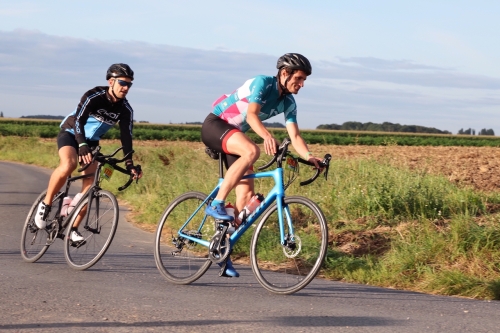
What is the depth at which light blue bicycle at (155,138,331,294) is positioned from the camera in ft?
21.9

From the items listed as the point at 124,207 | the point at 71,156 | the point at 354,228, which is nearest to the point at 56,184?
the point at 71,156

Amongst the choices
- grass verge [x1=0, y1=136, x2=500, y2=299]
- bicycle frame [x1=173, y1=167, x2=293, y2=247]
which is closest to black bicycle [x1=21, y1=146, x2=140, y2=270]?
bicycle frame [x1=173, y1=167, x2=293, y2=247]

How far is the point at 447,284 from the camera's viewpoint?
24.6 ft

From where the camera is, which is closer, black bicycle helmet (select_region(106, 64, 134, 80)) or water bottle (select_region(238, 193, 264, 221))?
water bottle (select_region(238, 193, 264, 221))

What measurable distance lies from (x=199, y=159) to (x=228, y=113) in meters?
14.1

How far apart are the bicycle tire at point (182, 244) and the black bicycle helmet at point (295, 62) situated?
4.87 ft

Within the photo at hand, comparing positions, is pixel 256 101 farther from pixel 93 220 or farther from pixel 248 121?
pixel 93 220

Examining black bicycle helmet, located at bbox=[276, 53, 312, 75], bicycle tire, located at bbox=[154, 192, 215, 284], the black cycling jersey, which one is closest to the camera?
black bicycle helmet, located at bbox=[276, 53, 312, 75]

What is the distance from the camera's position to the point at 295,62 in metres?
6.80

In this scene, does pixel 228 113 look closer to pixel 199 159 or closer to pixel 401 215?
pixel 401 215

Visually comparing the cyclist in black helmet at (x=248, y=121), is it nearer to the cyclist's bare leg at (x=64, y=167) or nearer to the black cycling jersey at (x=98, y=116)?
the black cycling jersey at (x=98, y=116)

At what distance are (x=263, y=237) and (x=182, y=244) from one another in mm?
852

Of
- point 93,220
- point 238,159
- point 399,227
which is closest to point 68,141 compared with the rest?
point 93,220

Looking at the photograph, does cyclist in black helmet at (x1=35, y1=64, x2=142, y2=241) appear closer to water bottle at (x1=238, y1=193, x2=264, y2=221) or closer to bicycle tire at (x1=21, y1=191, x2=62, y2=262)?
bicycle tire at (x1=21, y1=191, x2=62, y2=262)
